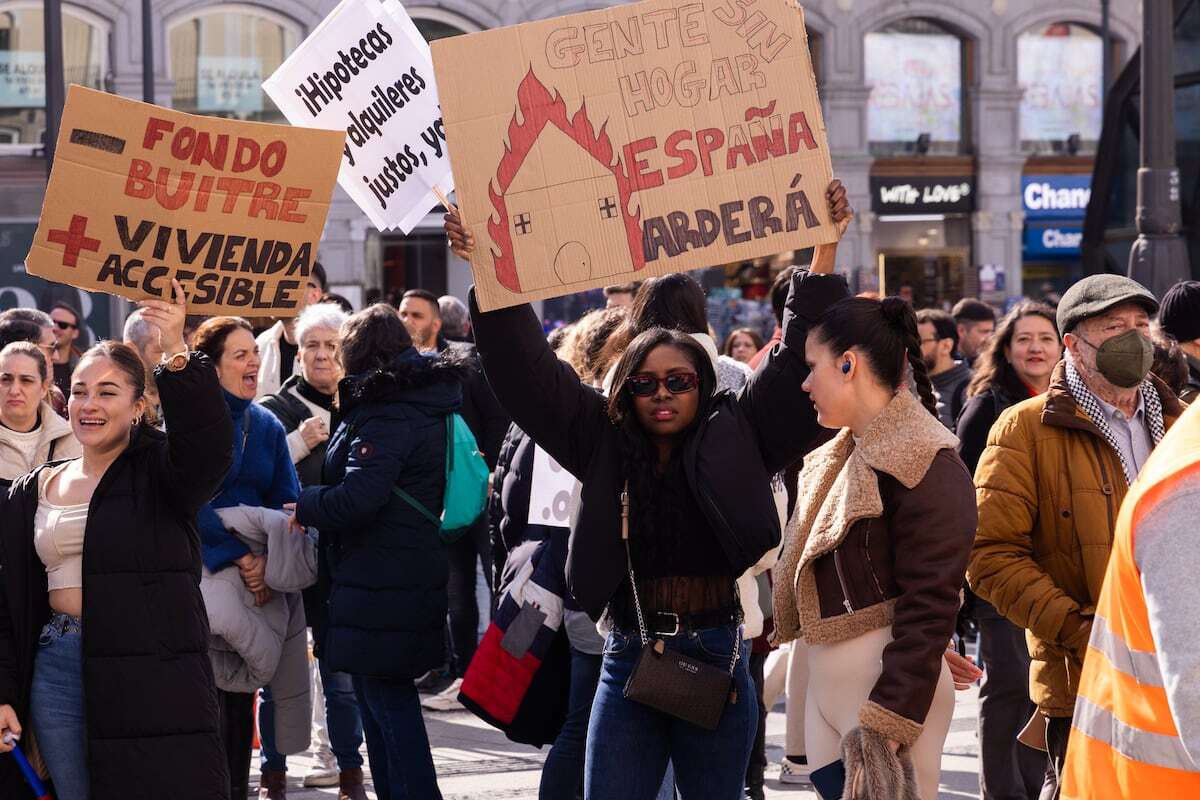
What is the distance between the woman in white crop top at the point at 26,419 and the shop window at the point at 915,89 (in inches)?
1013

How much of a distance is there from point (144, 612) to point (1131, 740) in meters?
3.00

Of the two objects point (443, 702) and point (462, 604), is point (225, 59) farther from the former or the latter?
point (443, 702)

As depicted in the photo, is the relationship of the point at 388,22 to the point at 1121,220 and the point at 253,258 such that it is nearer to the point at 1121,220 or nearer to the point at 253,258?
the point at 253,258

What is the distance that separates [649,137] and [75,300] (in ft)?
34.7

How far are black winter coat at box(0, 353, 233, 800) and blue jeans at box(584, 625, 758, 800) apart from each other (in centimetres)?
115

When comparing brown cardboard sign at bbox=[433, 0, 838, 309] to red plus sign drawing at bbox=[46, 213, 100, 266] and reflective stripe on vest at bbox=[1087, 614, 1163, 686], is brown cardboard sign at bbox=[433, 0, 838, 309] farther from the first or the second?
reflective stripe on vest at bbox=[1087, 614, 1163, 686]

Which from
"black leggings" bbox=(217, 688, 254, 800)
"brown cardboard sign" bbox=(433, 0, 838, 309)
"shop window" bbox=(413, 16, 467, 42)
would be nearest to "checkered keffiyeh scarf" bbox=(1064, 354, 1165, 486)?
"brown cardboard sign" bbox=(433, 0, 838, 309)

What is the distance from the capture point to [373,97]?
6.38 m

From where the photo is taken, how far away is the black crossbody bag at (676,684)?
417 centimetres

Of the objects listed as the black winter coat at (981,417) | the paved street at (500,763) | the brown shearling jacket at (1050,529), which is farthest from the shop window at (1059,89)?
the brown shearling jacket at (1050,529)

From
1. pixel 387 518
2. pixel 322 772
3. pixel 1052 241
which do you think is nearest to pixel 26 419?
pixel 387 518

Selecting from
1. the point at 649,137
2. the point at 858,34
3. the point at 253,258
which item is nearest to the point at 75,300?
the point at 253,258

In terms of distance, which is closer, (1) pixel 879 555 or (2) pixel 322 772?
(1) pixel 879 555

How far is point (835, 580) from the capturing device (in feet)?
13.7
